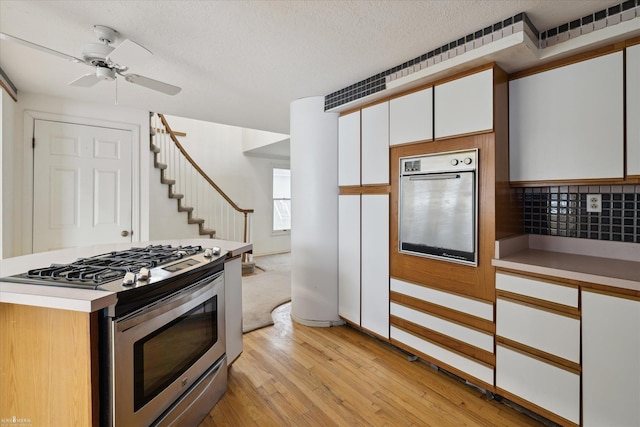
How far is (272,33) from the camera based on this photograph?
1900 mm

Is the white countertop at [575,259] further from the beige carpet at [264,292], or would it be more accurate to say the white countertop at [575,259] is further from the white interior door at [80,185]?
the white interior door at [80,185]

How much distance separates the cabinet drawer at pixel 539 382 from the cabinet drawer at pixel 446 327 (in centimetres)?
9

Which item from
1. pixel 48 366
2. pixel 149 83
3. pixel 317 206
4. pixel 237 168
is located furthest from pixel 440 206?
pixel 237 168

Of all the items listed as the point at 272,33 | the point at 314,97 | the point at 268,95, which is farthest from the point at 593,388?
the point at 268,95

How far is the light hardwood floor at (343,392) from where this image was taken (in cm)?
179

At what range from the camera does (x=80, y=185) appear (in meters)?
3.24

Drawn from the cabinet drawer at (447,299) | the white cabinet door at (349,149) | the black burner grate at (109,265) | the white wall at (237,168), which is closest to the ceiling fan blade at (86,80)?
the black burner grate at (109,265)

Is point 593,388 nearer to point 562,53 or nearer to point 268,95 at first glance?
point 562,53

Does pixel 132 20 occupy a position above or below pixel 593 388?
above

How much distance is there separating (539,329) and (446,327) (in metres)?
0.59

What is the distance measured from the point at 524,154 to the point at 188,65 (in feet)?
8.68

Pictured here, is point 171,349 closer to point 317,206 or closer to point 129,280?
point 129,280

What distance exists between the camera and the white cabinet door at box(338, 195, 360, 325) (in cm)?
287

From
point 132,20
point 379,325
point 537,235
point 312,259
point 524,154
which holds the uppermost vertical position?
point 132,20
